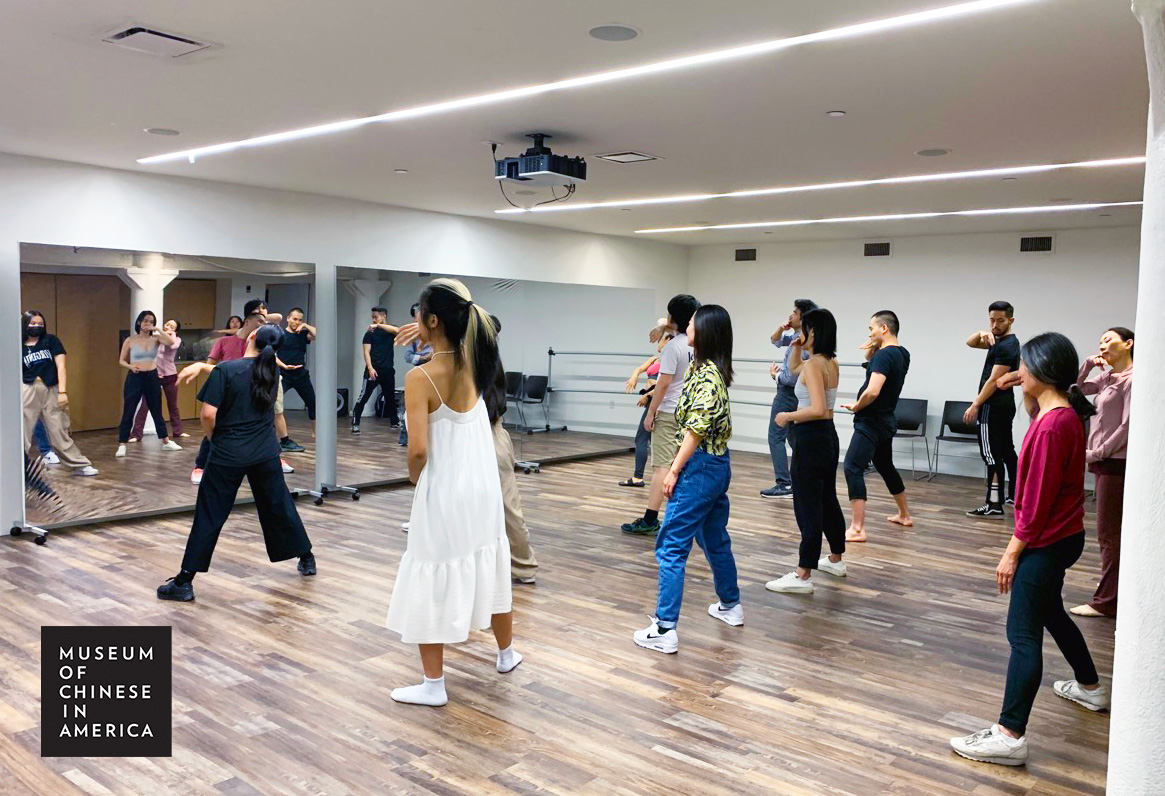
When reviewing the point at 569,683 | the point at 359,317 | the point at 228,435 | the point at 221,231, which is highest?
the point at 221,231

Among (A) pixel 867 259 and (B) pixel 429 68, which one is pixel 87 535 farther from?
(A) pixel 867 259

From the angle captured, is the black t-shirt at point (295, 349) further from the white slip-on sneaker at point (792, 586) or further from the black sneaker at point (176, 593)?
the white slip-on sneaker at point (792, 586)

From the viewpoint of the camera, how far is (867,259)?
11.2 meters

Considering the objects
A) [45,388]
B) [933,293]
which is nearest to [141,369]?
[45,388]

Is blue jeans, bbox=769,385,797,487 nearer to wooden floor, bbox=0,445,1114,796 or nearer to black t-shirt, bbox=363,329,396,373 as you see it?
wooden floor, bbox=0,445,1114,796

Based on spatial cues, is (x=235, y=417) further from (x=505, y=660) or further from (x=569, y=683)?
(x=569, y=683)

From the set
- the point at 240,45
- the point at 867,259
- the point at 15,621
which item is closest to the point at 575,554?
the point at 15,621

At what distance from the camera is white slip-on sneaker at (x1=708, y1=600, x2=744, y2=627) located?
4.60 metres

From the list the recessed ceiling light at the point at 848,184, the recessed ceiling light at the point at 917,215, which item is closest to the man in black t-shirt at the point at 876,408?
the recessed ceiling light at the point at 848,184

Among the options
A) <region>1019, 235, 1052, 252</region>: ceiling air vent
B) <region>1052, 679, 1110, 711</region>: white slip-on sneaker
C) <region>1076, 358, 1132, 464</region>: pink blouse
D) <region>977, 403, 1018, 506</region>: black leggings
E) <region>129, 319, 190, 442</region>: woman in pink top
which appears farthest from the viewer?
<region>1019, 235, 1052, 252</region>: ceiling air vent

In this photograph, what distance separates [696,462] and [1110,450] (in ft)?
6.94

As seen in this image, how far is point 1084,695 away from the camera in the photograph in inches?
146

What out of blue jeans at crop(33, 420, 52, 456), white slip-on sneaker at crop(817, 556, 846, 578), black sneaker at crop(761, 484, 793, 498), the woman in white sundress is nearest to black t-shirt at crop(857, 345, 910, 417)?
white slip-on sneaker at crop(817, 556, 846, 578)

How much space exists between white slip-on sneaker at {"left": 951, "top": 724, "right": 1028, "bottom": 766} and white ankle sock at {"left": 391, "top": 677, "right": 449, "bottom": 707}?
74.5 inches
